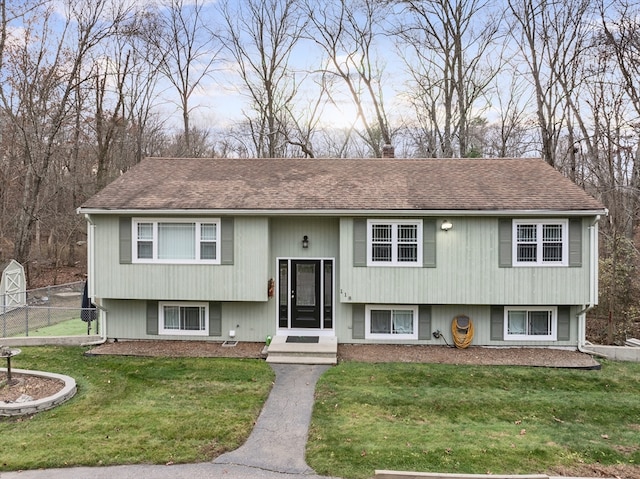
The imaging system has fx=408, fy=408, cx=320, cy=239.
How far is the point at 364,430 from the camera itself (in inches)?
242

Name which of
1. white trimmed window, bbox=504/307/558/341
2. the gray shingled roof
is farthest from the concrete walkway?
white trimmed window, bbox=504/307/558/341

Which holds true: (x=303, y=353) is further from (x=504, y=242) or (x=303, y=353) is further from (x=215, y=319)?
(x=504, y=242)

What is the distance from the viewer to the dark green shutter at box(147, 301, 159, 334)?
35.3 feet

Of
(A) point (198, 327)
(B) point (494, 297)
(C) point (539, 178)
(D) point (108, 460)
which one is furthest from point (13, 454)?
(C) point (539, 178)

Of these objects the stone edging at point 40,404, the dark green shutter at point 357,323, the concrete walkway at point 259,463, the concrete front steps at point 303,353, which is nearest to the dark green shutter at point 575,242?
the dark green shutter at point 357,323

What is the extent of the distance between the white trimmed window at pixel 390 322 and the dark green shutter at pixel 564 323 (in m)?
3.56

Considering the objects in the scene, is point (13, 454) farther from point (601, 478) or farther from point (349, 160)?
point (349, 160)

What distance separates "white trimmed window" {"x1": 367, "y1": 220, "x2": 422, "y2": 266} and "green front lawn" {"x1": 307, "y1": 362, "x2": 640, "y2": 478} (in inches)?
99.8

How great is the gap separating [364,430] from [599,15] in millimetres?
17170

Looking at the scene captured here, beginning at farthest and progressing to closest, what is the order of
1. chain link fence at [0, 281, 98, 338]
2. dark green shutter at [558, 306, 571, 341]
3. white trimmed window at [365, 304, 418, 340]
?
chain link fence at [0, 281, 98, 338], white trimmed window at [365, 304, 418, 340], dark green shutter at [558, 306, 571, 341]

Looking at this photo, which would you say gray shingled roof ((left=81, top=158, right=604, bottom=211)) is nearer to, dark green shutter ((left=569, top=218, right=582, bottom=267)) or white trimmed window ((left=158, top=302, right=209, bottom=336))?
dark green shutter ((left=569, top=218, right=582, bottom=267))

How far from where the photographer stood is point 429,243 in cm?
1002

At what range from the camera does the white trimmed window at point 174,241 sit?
405 inches

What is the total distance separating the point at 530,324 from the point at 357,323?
4392 mm
